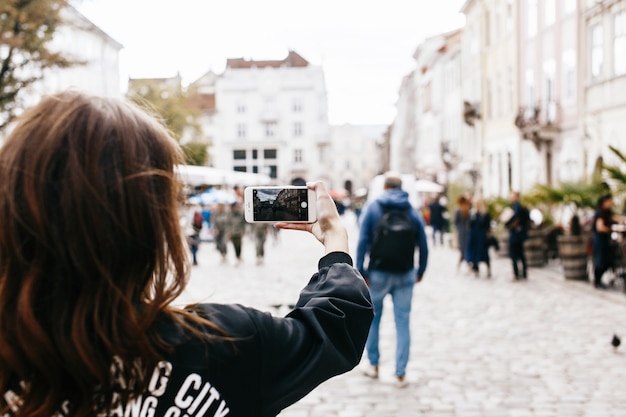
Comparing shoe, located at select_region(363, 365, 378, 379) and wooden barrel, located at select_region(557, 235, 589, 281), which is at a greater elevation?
wooden barrel, located at select_region(557, 235, 589, 281)

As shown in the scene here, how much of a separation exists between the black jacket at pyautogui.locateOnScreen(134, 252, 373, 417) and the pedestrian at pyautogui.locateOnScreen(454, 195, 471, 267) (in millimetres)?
17145

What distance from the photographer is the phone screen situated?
91.5 inches

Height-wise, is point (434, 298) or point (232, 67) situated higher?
point (232, 67)

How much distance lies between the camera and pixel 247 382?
175 cm

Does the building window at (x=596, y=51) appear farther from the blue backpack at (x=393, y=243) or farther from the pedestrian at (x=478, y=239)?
the blue backpack at (x=393, y=243)

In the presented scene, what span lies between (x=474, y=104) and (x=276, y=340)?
→ 140 feet

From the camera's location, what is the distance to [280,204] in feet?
7.84

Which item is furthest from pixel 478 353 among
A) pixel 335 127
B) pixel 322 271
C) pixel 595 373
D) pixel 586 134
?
pixel 335 127

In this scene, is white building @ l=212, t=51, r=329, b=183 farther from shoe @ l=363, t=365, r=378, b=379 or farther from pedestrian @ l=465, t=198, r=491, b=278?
shoe @ l=363, t=365, r=378, b=379

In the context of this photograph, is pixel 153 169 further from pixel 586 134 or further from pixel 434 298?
pixel 586 134

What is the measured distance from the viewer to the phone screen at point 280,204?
2324 millimetres

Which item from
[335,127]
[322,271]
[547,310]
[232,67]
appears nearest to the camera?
[322,271]

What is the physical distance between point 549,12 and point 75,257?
31.1 m

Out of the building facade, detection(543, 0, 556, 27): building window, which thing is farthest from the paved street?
the building facade
